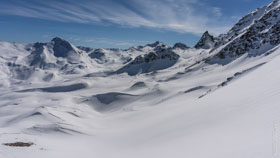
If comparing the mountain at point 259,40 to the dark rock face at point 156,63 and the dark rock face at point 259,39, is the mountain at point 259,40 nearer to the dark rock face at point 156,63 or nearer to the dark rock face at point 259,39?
the dark rock face at point 259,39

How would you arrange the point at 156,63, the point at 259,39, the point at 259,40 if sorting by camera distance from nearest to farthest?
the point at 259,40
the point at 259,39
the point at 156,63

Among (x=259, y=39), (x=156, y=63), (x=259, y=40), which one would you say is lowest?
(x=156, y=63)

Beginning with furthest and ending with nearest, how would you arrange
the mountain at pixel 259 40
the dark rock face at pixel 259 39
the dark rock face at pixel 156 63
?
the dark rock face at pixel 156 63, the dark rock face at pixel 259 39, the mountain at pixel 259 40

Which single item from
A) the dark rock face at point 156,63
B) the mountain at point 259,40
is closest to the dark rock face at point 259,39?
the mountain at point 259,40

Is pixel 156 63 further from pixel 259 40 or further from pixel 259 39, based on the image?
pixel 259 40

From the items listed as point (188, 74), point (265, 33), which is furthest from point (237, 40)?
point (188, 74)

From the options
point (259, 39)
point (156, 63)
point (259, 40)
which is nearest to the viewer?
point (259, 40)

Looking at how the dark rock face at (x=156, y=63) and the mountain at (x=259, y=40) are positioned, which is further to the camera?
the dark rock face at (x=156, y=63)

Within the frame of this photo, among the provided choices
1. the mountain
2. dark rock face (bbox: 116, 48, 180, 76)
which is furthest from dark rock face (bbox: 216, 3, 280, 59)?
dark rock face (bbox: 116, 48, 180, 76)

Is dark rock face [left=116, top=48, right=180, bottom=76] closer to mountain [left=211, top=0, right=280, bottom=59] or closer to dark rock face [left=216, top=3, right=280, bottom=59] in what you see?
dark rock face [left=216, top=3, right=280, bottom=59]

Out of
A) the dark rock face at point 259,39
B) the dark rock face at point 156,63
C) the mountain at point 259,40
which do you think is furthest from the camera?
the dark rock face at point 156,63

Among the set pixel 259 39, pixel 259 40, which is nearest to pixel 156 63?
pixel 259 39

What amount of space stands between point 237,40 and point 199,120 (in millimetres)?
97722

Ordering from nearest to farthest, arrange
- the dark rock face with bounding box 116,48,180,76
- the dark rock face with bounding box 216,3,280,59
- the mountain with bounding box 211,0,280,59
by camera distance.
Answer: the mountain with bounding box 211,0,280,59, the dark rock face with bounding box 216,3,280,59, the dark rock face with bounding box 116,48,180,76
